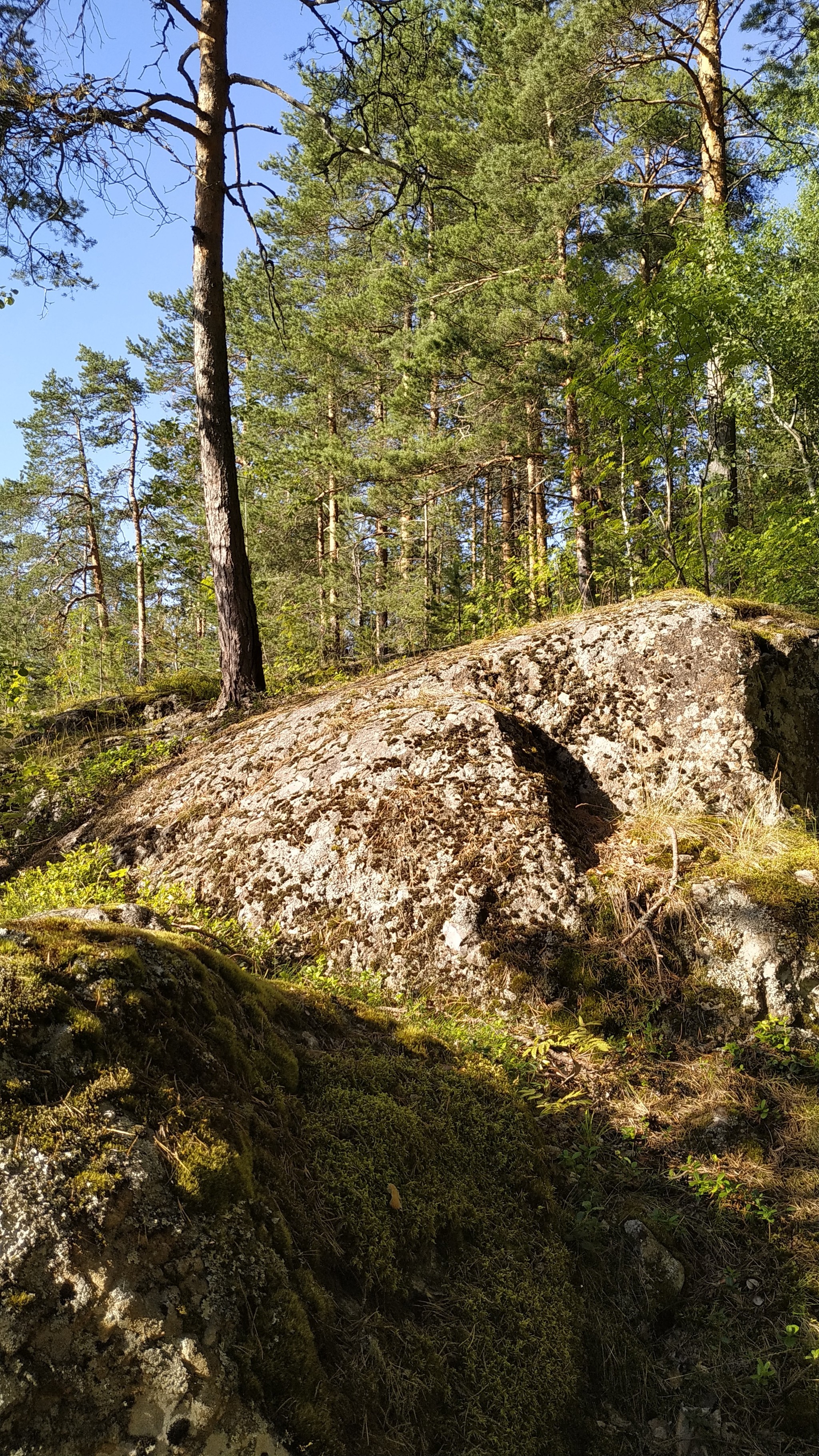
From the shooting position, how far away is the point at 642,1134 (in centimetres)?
307

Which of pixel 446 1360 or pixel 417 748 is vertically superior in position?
pixel 417 748

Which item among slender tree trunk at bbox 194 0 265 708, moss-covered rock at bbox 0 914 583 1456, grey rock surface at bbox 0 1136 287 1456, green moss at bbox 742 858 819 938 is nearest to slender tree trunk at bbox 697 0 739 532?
slender tree trunk at bbox 194 0 265 708

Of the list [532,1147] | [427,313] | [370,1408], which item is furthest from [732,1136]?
[427,313]

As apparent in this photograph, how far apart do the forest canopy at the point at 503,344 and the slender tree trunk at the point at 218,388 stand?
366 millimetres

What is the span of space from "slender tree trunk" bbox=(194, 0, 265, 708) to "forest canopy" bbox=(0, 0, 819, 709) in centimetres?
37

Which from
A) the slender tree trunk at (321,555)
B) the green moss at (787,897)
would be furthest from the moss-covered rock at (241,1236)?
the slender tree trunk at (321,555)

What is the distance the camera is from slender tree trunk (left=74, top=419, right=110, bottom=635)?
2217 cm

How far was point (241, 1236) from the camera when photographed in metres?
1.60

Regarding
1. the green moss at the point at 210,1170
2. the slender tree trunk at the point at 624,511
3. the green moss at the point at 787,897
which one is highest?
the slender tree trunk at the point at 624,511

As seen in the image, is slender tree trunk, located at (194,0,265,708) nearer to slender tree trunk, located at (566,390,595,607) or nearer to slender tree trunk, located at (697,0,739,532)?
slender tree trunk, located at (566,390,595,607)

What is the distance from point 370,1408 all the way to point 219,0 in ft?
34.4

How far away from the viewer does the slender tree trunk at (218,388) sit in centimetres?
736

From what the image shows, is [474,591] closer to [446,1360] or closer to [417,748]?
[417,748]

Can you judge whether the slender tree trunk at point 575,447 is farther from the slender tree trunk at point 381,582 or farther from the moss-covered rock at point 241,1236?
the moss-covered rock at point 241,1236
